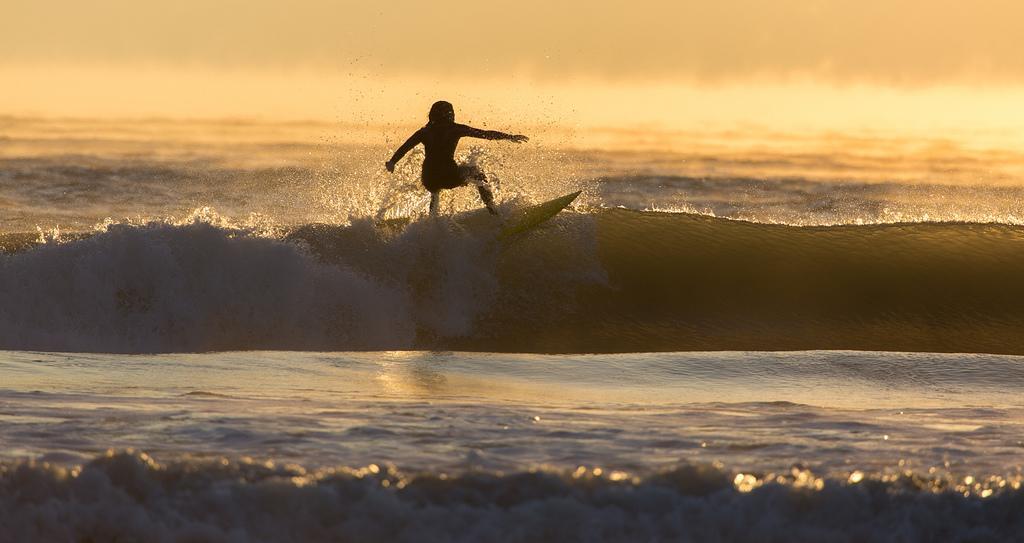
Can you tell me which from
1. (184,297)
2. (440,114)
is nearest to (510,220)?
(440,114)

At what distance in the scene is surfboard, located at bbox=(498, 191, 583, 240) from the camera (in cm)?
1411

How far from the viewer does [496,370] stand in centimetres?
1084

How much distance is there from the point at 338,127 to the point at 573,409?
38.7m

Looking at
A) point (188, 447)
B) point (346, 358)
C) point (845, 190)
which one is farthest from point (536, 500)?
point (845, 190)

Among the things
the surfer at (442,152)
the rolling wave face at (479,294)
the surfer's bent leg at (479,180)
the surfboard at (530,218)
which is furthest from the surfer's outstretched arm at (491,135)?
the surfboard at (530,218)

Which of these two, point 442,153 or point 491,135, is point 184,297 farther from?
point 491,135

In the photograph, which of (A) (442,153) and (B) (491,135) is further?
(A) (442,153)

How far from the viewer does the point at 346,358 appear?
1102 centimetres

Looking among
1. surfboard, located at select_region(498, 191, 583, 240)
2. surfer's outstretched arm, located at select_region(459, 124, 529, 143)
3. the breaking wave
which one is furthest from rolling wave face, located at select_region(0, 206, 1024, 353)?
the breaking wave

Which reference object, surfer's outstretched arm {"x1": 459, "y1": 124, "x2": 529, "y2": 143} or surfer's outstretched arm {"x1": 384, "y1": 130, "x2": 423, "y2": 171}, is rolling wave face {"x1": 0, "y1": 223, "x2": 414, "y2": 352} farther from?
surfer's outstretched arm {"x1": 459, "y1": 124, "x2": 529, "y2": 143}

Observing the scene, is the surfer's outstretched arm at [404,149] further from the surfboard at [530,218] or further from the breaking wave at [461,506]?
the breaking wave at [461,506]

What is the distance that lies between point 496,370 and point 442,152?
3496mm

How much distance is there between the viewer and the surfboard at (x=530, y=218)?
1411 cm

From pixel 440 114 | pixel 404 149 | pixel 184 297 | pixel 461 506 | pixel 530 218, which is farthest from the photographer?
pixel 530 218
